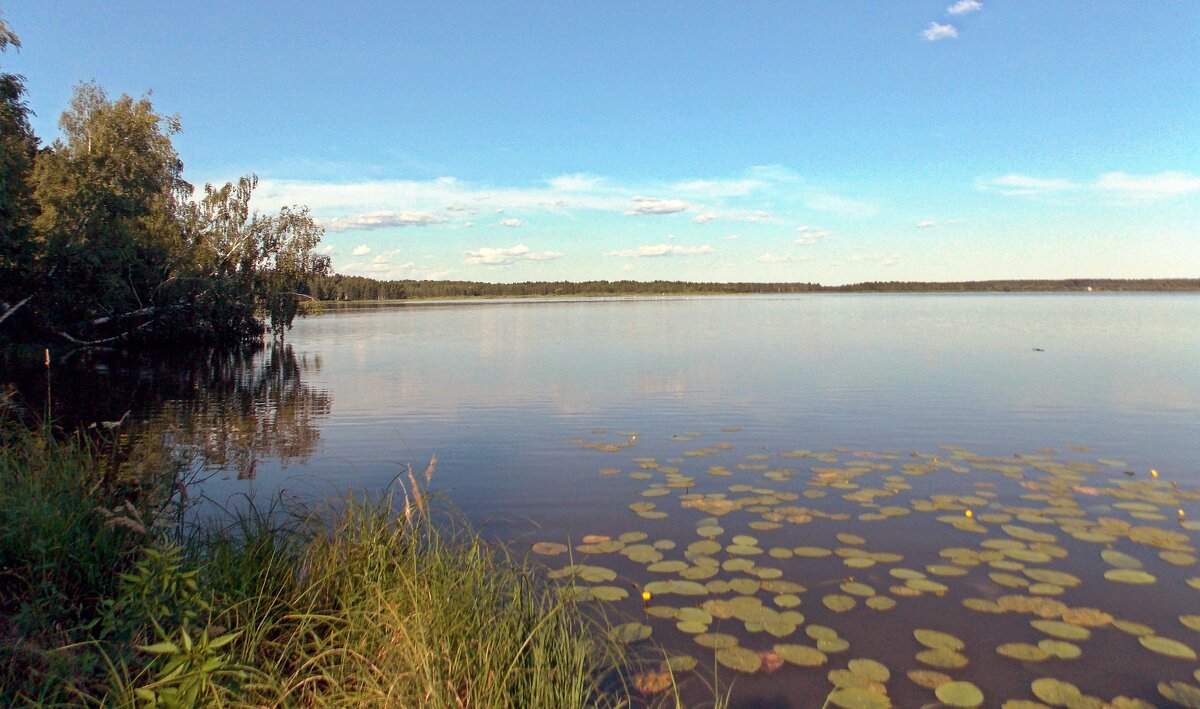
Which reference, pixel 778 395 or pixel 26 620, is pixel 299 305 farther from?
pixel 26 620

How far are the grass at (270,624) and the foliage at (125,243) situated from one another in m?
18.5

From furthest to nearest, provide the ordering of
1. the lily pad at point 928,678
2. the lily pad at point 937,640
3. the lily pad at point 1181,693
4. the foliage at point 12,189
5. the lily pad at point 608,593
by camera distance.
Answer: the foliage at point 12,189 < the lily pad at point 608,593 < the lily pad at point 937,640 < the lily pad at point 928,678 < the lily pad at point 1181,693

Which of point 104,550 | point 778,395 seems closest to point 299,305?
point 778,395

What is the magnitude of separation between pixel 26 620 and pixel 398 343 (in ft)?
112

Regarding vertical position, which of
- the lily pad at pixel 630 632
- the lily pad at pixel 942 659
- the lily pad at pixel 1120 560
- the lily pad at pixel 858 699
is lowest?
the lily pad at pixel 858 699

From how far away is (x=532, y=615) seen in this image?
4.80m

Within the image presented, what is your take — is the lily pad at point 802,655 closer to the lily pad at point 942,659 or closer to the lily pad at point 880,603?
the lily pad at point 942,659

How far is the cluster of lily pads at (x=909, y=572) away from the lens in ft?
17.1

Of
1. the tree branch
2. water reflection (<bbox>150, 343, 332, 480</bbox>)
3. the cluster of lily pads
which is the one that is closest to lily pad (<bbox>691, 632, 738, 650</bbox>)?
the cluster of lily pads

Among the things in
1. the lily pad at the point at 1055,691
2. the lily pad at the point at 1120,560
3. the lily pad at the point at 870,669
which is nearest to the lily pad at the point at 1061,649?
the lily pad at the point at 1055,691

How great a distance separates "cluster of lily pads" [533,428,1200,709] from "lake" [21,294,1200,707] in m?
0.03

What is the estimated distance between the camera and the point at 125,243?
26469mm

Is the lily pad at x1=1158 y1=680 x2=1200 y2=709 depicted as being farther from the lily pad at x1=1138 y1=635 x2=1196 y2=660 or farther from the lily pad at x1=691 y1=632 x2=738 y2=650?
the lily pad at x1=691 y1=632 x2=738 y2=650

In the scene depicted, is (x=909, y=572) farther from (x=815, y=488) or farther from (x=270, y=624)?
(x=270, y=624)
